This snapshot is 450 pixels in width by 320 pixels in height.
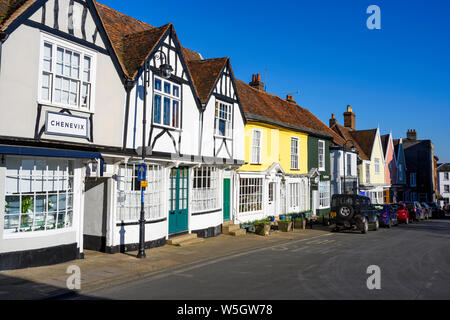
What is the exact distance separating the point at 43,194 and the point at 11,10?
4.83 metres

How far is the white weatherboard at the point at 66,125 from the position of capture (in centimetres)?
978

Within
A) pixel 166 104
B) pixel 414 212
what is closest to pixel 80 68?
pixel 166 104

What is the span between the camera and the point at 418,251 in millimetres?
14117

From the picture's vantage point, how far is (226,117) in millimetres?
17844

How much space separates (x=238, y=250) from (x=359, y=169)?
25.5 m

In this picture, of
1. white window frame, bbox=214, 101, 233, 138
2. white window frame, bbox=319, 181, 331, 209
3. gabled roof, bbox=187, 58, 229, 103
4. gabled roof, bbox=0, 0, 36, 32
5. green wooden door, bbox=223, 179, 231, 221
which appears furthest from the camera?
white window frame, bbox=319, 181, 331, 209

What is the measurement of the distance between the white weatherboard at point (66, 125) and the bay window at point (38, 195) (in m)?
0.91

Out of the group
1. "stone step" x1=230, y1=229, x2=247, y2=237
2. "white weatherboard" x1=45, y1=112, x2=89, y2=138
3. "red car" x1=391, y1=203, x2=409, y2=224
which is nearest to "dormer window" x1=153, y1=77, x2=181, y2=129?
"white weatherboard" x1=45, y1=112, x2=89, y2=138

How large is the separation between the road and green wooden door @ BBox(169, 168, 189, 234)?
3283 millimetres

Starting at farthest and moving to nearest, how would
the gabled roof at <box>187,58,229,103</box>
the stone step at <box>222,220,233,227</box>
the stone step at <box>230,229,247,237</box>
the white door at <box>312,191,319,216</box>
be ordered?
the white door at <box>312,191,319,216</box> < the stone step at <box>222,220,233,227</box> < the stone step at <box>230,229,247,237</box> < the gabled roof at <box>187,58,229,103</box>

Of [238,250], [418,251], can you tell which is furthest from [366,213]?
[238,250]

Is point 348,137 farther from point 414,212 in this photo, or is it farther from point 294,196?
point 294,196

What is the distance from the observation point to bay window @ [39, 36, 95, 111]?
32.5ft

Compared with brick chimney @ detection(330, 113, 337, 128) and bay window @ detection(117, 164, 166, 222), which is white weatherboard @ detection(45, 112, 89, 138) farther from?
brick chimney @ detection(330, 113, 337, 128)
